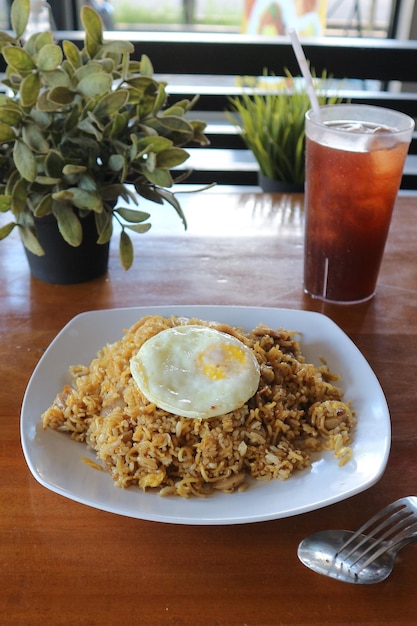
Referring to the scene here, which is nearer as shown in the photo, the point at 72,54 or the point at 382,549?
the point at 382,549

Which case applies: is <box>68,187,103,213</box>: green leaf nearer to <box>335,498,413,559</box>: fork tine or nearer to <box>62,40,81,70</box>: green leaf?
<box>62,40,81,70</box>: green leaf

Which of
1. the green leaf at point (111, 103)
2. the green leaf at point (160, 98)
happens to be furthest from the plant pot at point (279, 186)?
the green leaf at point (111, 103)

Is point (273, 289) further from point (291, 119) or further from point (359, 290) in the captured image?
point (291, 119)

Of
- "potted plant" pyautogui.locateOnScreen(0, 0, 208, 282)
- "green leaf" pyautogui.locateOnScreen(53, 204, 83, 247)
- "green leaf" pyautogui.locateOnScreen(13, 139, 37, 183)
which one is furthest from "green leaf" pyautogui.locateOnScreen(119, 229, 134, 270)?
"green leaf" pyautogui.locateOnScreen(13, 139, 37, 183)

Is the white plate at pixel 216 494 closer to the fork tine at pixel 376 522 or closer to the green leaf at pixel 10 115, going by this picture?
the fork tine at pixel 376 522

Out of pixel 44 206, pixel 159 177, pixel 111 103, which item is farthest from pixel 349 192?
pixel 44 206

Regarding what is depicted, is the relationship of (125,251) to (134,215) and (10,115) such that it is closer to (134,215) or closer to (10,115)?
(134,215)

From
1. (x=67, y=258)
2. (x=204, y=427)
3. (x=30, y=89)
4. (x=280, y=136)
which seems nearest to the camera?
(x=204, y=427)
